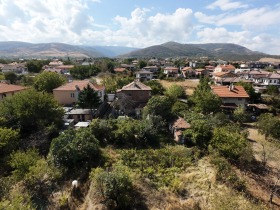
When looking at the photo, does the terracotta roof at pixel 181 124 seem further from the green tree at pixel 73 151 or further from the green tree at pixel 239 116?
the green tree at pixel 73 151

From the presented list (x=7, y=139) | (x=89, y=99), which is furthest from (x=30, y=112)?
(x=89, y=99)

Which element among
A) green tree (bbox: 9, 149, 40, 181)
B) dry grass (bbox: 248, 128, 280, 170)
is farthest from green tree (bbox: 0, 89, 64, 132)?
dry grass (bbox: 248, 128, 280, 170)

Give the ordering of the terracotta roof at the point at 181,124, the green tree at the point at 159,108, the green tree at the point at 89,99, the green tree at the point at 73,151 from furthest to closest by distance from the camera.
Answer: the green tree at the point at 89,99 → the green tree at the point at 159,108 → the terracotta roof at the point at 181,124 → the green tree at the point at 73,151

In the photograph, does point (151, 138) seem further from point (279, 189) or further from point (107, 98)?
point (107, 98)

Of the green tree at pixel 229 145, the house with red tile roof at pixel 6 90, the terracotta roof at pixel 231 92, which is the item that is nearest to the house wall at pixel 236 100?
the terracotta roof at pixel 231 92

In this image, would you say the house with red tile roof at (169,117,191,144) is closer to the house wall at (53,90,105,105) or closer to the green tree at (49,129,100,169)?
the green tree at (49,129,100,169)

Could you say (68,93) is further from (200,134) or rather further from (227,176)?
(227,176)

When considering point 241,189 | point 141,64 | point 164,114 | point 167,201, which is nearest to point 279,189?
point 241,189
